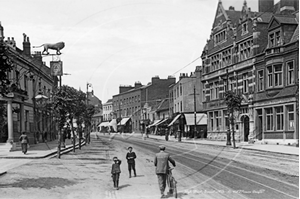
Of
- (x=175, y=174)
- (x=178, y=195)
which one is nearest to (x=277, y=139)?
(x=175, y=174)

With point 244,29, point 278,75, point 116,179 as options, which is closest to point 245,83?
point 244,29

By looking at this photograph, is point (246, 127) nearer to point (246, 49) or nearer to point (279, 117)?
point (279, 117)

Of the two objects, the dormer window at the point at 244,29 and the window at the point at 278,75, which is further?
the dormer window at the point at 244,29

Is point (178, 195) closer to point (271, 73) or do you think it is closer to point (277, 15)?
point (277, 15)

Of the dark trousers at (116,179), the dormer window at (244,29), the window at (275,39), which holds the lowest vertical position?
the dark trousers at (116,179)

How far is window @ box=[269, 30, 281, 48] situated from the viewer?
37.8 metres

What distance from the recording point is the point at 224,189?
12.7m

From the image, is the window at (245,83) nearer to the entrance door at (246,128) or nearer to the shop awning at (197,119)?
the entrance door at (246,128)

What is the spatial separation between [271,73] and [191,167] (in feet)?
75.0

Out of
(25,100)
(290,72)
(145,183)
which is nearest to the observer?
(145,183)

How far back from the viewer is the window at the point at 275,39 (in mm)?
37812

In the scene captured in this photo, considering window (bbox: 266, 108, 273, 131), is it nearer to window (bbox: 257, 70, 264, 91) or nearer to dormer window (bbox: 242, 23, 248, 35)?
window (bbox: 257, 70, 264, 91)

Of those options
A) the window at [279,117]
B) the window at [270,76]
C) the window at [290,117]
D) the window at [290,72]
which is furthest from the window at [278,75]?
the window at [290,117]

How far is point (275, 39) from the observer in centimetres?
3862
